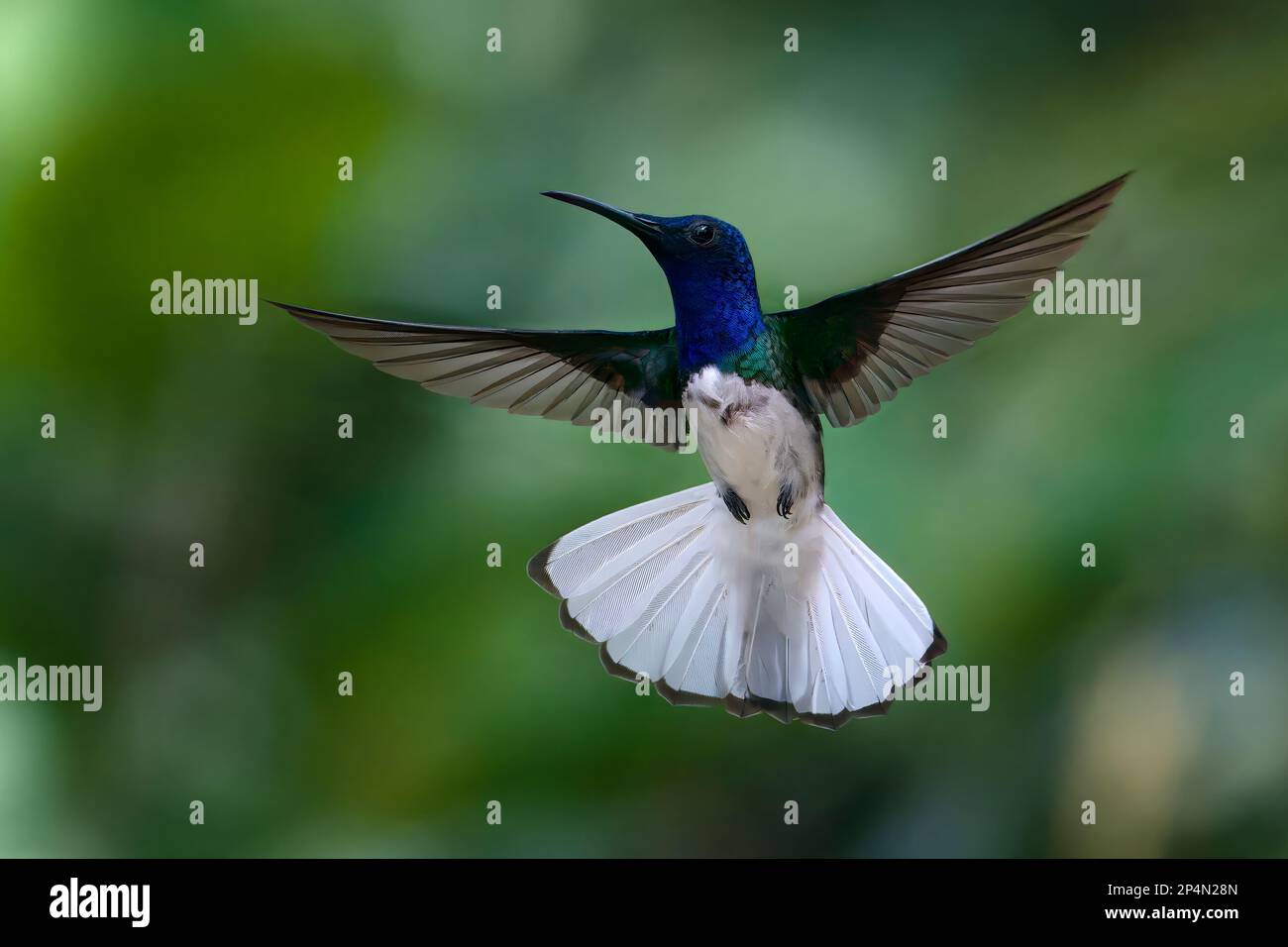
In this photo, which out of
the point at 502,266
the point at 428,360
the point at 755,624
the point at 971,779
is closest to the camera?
the point at 428,360

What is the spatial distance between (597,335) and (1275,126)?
1.40 m

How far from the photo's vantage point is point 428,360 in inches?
50.3

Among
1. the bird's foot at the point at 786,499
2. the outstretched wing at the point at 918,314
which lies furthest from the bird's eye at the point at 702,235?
the bird's foot at the point at 786,499

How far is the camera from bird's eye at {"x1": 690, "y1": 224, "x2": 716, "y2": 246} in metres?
1.26

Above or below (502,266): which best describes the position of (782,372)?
below

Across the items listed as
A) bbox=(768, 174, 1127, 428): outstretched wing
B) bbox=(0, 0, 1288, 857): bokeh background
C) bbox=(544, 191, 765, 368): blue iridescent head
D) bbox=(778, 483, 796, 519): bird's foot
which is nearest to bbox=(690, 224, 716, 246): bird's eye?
bbox=(544, 191, 765, 368): blue iridescent head

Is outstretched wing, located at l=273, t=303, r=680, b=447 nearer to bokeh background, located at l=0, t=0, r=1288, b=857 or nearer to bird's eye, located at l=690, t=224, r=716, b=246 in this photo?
bird's eye, located at l=690, t=224, r=716, b=246

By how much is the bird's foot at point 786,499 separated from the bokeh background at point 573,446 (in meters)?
0.51

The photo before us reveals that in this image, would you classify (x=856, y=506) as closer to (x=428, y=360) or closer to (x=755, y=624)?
(x=755, y=624)

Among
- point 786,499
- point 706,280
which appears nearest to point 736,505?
point 786,499

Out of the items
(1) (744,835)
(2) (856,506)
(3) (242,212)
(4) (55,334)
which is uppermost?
(3) (242,212)

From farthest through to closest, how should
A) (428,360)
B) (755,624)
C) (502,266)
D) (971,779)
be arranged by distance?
(502,266) < (971,779) < (755,624) < (428,360)

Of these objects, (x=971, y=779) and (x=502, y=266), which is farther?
(x=502, y=266)

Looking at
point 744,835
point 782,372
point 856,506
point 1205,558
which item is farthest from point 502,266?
point 1205,558
